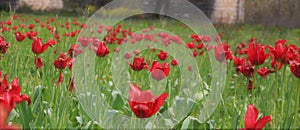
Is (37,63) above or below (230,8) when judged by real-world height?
below

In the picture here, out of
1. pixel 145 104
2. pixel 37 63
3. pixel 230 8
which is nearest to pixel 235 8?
pixel 230 8

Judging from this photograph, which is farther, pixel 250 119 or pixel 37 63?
pixel 37 63

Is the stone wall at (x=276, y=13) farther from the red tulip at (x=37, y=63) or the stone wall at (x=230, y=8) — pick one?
the red tulip at (x=37, y=63)

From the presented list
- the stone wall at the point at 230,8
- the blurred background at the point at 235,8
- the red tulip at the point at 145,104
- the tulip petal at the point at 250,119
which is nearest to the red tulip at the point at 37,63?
the red tulip at the point at 145,104

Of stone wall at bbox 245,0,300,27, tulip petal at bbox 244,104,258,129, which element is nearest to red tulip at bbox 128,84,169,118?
tulip petal at bbox 244,104,258,129

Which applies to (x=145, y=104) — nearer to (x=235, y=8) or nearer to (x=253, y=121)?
(x=253, y=121)

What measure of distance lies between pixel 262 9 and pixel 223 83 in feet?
53.9

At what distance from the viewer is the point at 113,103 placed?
7.02ft

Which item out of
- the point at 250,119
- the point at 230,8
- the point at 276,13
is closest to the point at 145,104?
the point at 250,119

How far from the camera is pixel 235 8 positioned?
66.7ft

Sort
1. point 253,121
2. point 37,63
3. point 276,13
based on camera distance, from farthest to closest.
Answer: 1. point 276,13
2. point 37,63
3. point 253,121

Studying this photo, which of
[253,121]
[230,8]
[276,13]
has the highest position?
[230,8]

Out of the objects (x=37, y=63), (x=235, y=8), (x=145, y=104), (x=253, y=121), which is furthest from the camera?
(x=235, y=8)

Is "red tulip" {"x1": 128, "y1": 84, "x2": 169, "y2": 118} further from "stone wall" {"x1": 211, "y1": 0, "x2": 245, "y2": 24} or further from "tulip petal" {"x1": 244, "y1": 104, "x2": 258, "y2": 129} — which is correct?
"stone wall" {"x1": 211, "y1": 0, "x2": 245, "y2": 24}
